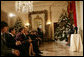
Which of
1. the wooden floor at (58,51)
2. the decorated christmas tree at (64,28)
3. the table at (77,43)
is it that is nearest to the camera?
the wooden floor at (58,51)

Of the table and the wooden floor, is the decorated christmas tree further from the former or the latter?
the table

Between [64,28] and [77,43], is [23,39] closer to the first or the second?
[77,43]

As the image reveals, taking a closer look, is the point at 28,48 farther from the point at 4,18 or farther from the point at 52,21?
the point at 52,21

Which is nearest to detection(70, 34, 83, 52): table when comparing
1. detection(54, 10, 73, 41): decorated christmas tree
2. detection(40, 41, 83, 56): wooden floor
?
detection(40, 41, 83, 56): wooden floor

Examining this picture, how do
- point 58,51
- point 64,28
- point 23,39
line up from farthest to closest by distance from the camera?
point 64,28 < point 58,51 < point 23,39

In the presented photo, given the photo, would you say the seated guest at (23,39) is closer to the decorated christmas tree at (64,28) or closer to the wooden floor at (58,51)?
the wooden floor at (58,51)

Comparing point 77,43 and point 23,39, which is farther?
point 77,43

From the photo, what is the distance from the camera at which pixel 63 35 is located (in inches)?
359

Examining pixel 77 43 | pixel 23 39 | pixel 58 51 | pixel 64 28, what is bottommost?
pixel 58 51

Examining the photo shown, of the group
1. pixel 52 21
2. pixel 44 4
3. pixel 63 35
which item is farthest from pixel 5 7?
pixel 63 35

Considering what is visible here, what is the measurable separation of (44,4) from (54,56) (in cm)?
767

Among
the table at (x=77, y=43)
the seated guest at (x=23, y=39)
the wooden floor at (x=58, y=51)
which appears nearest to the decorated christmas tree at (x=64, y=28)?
the wooden floor at (x=58, y=51)

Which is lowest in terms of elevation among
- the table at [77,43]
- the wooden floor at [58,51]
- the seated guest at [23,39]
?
the wooden floor at [58,51]

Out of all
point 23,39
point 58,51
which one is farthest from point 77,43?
point 23,39
